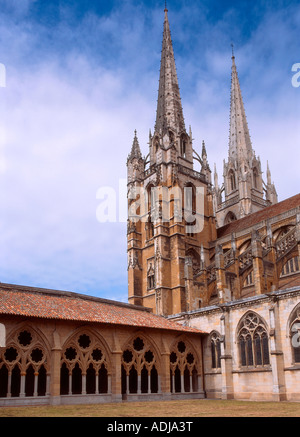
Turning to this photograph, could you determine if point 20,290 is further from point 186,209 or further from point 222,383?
point 186,209

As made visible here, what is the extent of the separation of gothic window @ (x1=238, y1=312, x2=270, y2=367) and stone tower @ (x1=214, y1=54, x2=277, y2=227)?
3423cm

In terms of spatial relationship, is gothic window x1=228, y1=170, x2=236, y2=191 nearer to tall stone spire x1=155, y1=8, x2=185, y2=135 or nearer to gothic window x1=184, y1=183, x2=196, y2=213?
tall stone spire x1=155, y1=8, x2=185, y2=135

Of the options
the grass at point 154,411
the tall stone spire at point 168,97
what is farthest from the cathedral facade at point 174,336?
the tall stone spire at point 168,97

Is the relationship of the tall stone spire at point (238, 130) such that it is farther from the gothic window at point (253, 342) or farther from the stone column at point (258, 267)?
the gothic window at point (253, 342)

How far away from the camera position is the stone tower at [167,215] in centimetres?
4336

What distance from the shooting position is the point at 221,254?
35.9 metres

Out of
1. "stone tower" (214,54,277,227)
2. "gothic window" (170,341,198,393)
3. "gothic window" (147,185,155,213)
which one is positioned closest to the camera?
"gothic window" (170,341,198,393)

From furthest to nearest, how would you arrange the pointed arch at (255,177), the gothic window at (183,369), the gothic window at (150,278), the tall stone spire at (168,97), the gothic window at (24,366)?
the pointed arch at (255,177), the tall stone spire at (168,97), the gothic window at (150,278), the gothic window at (183,369), the gothic window at (24,366)

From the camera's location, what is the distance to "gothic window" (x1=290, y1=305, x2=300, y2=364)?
71.3 ft

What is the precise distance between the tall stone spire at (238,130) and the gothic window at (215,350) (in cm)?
4040

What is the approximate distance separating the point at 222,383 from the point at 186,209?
82.8 feet

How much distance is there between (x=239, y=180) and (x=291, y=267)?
2704cm

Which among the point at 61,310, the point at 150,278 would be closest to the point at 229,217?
the point at 150,278

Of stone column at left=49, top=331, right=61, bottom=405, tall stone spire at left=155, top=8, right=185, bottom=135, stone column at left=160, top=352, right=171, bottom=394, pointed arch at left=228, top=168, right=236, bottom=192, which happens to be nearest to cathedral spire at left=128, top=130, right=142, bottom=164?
tall stone spire at left=155, top=8, right=185, bottom=135
